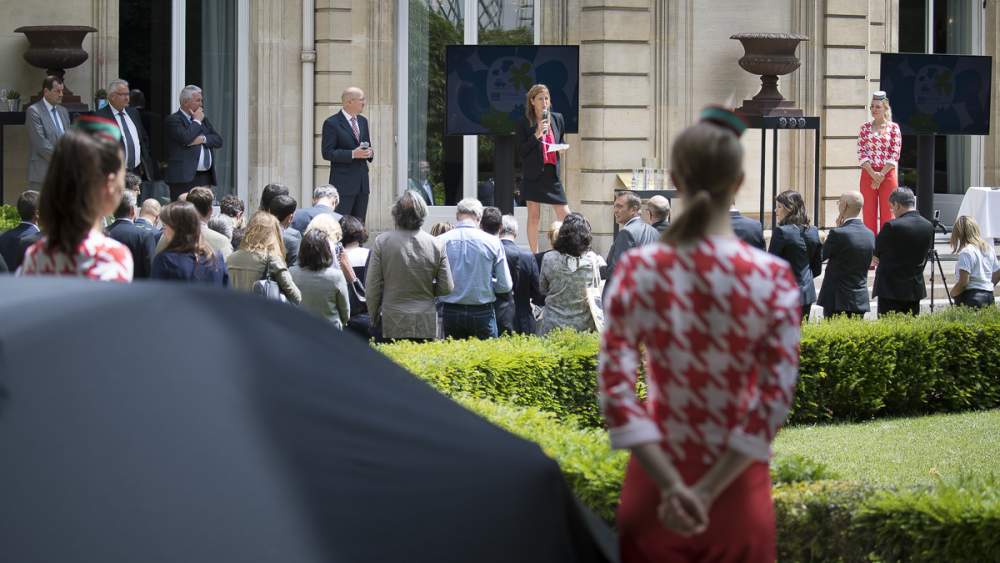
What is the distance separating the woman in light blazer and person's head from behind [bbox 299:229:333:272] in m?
0.63

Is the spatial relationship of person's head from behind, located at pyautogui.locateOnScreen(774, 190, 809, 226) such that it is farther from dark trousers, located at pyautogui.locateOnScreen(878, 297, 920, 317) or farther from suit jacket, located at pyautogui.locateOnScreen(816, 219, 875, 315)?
dark trousers, located at pyautogui.locateOnScreen(878, 297, 920, 317)

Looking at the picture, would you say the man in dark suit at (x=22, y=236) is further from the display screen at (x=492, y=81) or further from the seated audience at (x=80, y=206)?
the display screen at (x=492, y=81)

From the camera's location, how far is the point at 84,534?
10.3 feet

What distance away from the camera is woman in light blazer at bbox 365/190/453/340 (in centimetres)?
941

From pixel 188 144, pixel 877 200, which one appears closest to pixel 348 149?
pixel 188 144

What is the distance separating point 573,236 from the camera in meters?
9.89

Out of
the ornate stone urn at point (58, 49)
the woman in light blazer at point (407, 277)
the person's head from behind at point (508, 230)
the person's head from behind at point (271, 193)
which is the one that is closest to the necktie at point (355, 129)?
the ornate stone urn at point (58, 49)

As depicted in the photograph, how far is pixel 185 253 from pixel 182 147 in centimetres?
710

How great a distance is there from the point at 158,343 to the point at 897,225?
9.24 metres

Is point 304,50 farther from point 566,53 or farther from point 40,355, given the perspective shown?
point 40,355

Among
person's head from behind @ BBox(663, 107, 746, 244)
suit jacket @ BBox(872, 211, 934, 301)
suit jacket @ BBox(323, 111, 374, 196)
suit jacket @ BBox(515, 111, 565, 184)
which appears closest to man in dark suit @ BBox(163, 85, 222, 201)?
suit jacket @ BBox(323, 111, 374, 196)

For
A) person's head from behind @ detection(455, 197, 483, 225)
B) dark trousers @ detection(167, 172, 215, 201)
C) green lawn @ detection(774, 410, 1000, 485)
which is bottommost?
green lawn @ detection(774, 410, 1000, 485)

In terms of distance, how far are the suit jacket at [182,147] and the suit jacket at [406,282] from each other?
201 inches

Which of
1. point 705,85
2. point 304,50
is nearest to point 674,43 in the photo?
point 705,85
